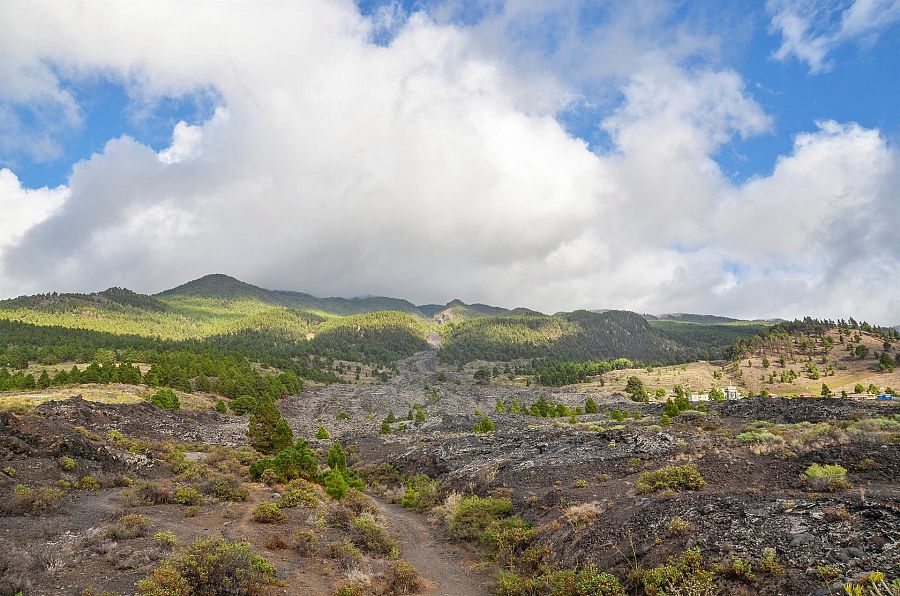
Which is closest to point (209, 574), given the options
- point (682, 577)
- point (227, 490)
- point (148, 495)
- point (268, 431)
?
point (148, 495)

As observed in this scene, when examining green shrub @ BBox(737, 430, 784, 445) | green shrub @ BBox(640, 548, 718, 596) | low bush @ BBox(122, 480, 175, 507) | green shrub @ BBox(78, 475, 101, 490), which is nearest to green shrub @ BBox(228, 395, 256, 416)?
green shrub @ BBox(78, 475, 101, 490)

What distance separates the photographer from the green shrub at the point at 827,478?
1534 cm

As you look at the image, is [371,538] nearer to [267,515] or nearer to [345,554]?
[345,554]

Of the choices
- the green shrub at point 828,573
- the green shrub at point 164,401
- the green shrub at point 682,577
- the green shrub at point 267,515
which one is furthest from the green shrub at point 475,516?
the green shrub at point 164,401

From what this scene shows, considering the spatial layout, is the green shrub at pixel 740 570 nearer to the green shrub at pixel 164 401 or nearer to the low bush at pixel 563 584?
the low bush at pixel 563 584

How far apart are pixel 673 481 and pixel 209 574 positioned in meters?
17.2

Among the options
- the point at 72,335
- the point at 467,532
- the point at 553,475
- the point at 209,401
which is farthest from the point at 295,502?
the point at 72,335

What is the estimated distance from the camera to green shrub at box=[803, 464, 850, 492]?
50.3 ft

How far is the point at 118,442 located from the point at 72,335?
15294 cm

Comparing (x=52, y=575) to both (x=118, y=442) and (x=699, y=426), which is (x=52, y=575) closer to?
(x=118, y=442)

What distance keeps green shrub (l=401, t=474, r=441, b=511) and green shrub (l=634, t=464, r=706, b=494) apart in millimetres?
14543

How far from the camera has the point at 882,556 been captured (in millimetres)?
10148

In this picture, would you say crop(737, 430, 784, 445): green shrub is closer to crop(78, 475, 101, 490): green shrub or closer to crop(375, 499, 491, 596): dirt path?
crop(375, 499, 491, 596): dirt path

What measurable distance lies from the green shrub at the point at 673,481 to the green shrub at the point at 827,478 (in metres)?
3.68
